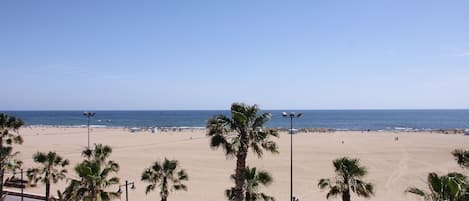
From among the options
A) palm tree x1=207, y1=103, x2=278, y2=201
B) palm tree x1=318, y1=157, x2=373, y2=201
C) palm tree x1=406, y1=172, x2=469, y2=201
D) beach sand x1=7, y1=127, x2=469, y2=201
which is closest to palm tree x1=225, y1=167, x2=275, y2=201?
palm tree x1=207, y1=103, x2=278, y2=201

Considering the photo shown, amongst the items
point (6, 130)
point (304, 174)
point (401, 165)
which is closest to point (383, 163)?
point (401, 165)

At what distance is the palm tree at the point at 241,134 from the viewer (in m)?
15.5

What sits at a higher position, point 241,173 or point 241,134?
point 241,134

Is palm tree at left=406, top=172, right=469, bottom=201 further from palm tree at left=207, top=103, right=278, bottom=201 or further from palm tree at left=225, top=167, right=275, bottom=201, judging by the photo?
palm tree at left=225, top=167, right=275, bottom=201

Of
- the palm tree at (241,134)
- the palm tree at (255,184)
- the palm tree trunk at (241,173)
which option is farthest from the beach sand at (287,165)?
the palm tree at (241,134)

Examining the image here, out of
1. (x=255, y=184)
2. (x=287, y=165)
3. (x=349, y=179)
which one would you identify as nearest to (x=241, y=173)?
(x=255, y=184)

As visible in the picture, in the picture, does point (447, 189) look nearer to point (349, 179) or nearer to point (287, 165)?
point (349, 179)

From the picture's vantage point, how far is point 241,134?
1573cm

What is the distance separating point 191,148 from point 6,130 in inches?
1323

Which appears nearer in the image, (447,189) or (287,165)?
(447,189)

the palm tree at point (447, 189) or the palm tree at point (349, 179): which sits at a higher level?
the palm tree at point (447, 189)

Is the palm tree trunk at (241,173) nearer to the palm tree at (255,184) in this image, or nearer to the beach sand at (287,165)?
the palm tree at (255,184)

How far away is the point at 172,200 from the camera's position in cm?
2698

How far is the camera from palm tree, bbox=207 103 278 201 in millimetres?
15484
